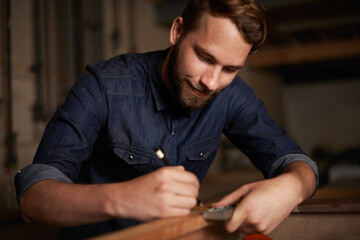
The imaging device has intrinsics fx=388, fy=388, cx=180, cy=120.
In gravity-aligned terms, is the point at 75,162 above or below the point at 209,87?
below

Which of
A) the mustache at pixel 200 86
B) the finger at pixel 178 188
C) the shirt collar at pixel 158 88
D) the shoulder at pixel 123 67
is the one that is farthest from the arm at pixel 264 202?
the shoulder at pixel 123 67

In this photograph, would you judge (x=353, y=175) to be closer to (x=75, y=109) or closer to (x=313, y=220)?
(x=313, y=220)

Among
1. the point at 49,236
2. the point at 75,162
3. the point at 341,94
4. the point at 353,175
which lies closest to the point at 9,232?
the point at 49,236

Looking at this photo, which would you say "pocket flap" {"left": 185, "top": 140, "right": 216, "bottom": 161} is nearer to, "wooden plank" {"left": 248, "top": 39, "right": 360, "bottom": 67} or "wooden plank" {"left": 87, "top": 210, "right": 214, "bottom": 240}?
"wooden plank" {"left": 87, "top": 210, "right": 214, "bottom": 240}

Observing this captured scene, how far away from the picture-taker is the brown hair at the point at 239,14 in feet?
4.05

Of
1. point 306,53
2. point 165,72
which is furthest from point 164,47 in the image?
point 165,72

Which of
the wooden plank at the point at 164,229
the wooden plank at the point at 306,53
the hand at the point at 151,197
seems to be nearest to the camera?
the wooden plank at the point at 164,229

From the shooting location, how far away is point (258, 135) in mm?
1511

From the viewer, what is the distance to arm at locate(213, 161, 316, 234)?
0.93 m

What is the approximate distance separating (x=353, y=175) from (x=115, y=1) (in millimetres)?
3903

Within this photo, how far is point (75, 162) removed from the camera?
1175 mm

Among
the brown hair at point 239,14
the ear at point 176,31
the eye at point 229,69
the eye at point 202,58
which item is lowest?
the eye at point 229,69

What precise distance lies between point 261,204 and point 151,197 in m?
0.29

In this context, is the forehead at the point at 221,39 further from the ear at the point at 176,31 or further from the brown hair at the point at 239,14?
the ear at the point at 176,31
